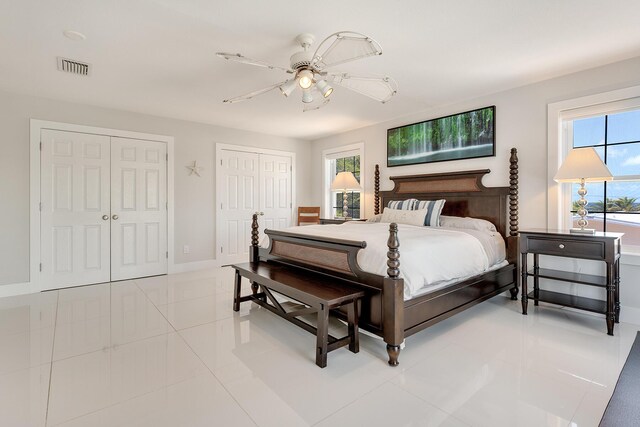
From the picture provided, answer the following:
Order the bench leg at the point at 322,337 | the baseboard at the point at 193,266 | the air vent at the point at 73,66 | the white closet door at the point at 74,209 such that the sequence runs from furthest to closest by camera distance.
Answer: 1. the baseboard at the point at 193,266
2. the white closet door at the point at 74,209
3. the air vent at the point at 73,66
4. the bench leg at the point at 322,337

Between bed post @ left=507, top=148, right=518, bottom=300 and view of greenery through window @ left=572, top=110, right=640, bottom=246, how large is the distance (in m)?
0.62

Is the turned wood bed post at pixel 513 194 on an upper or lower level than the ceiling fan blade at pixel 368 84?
lower

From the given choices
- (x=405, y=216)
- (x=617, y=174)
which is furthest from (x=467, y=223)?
(x=617, y=174)

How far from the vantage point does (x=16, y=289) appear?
3812mm

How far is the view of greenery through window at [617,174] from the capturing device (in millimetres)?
2943

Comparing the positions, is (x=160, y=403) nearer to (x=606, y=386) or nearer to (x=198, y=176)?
(x=606, y=386)

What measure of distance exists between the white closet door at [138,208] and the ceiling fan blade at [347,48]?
3.38 metres

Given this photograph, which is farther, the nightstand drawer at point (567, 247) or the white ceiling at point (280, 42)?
the nightstand drawer at point (567, 247)

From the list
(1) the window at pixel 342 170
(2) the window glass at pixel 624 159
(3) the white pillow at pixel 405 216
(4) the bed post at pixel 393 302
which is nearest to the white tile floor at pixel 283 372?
(4) the bed post at pixel 393 302

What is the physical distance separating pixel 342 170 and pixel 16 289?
4947 mm

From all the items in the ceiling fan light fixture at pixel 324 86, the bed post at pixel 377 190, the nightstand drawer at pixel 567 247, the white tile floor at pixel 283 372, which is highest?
the ceiling fan light fixture at pixel 324 86

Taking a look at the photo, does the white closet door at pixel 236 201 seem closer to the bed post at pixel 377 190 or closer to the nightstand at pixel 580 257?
the bed post at pixel 377 190

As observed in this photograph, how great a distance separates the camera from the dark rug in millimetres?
1579

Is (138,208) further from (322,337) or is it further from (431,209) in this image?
(431,209)
